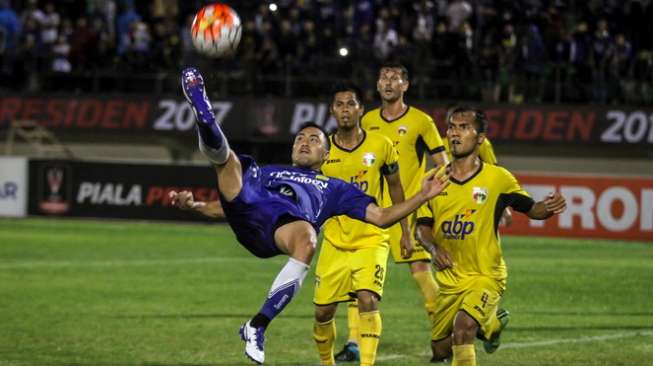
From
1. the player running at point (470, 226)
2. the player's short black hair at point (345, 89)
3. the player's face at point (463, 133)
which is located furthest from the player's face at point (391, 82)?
the player's face at point (463, 133)

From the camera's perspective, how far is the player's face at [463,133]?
933 centimetres

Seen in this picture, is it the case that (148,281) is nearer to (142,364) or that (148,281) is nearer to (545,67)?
(142,364)

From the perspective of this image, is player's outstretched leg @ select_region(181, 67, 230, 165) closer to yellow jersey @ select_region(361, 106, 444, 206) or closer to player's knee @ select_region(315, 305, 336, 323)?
player's knee @ select_region(315, 305, 336, 323)

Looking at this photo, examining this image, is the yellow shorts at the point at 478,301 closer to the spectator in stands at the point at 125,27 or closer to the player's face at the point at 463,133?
the player's face at the point at 463,133

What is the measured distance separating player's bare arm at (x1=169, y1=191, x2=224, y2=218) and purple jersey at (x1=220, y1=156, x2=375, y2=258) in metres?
0.64

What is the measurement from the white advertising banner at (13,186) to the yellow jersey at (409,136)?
56.9ft

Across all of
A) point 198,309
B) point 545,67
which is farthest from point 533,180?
point 198,309

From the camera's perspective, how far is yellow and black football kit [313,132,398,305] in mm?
10523

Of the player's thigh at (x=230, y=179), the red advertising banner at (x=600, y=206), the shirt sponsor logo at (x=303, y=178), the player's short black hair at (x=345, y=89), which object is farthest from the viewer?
the red advertising banner at (x=600, y=206)

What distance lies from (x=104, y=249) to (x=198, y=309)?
25.5 ft

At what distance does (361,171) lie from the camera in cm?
1098

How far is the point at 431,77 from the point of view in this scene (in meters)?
27.9

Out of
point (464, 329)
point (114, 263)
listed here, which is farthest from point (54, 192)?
point (464, 329)

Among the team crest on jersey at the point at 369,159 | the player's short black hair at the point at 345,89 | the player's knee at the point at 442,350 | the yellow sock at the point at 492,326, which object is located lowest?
the player's knee at the point at 442,350
